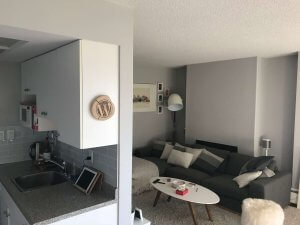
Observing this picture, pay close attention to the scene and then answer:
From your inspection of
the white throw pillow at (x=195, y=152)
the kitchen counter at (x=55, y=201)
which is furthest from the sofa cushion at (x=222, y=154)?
the kitchen counter at (x=55, y=201)

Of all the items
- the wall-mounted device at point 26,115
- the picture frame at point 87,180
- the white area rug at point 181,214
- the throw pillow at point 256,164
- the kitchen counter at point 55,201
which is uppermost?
the wall-mounted device at point 26,115

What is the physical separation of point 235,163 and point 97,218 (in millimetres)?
2810

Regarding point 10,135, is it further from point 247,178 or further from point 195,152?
point 247,178

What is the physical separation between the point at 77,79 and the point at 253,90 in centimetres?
331

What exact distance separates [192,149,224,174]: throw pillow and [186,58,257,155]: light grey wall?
47 centimetres

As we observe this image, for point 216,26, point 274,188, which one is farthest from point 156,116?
point 216,26

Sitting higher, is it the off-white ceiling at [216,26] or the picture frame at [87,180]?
the off-white ceiling at [216,26]

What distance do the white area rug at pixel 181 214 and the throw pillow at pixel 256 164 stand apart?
67cm

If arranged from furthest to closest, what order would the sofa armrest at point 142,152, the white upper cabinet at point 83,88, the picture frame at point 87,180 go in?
the sofa armrest at point 142,152
the picture frame at point 87,180
the white upper cabinet at point 83,88

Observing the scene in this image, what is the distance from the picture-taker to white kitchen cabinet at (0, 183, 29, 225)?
1932 mm

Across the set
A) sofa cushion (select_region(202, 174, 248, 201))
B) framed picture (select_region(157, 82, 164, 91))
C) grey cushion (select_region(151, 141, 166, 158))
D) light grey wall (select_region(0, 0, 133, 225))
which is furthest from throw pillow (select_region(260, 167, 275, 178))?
framed picture (select_region(157, 82, 164, 91))

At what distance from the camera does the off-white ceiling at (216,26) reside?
71.1 inches

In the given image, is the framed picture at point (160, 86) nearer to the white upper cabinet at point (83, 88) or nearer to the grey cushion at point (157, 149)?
the grey cushion at point (157, 149)

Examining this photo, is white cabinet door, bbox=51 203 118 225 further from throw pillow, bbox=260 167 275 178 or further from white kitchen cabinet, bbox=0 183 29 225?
throw pillow, bbox=260 167 275 178
